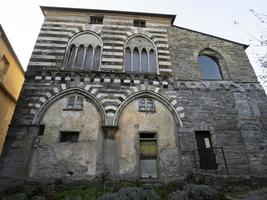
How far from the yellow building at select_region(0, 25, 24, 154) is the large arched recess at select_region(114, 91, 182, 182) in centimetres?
700

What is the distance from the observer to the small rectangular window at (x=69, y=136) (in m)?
11.5

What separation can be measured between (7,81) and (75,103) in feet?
18.0

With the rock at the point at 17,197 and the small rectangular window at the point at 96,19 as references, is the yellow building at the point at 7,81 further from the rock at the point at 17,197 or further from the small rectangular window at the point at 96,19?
the rock at the point at 17,197

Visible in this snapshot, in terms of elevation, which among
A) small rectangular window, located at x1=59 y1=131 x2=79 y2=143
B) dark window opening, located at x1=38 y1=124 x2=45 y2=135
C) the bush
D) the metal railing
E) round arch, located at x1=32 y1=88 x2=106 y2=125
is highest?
round arch, located at x1=32 y1=88 x2=106 y2=125

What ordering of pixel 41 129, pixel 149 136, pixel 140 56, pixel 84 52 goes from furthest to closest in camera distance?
pixel 140 56
pixel 84 52
pixel 149 136
pixel 41 129

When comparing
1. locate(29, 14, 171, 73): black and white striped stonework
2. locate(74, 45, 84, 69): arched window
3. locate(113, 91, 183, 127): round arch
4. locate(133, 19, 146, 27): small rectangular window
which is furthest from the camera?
locate(133, 19, 146, 27): small rectangular window

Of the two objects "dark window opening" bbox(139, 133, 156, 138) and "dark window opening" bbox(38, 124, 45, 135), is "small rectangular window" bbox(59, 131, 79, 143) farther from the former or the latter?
"dark window opening" bbox(139, 133, 156, 138)

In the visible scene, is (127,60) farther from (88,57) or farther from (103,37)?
(88,57)

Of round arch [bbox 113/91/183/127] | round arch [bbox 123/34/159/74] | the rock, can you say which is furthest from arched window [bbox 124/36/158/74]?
the rock

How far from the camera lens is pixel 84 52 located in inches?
570

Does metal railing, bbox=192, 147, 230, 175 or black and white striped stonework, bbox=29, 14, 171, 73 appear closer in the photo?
metal railing, bbox=192, 147, 230, 175

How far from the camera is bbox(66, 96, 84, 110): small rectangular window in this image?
12234mm

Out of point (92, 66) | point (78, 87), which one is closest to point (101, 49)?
point (92, 66)

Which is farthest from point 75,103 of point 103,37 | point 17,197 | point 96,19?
point 96,19
